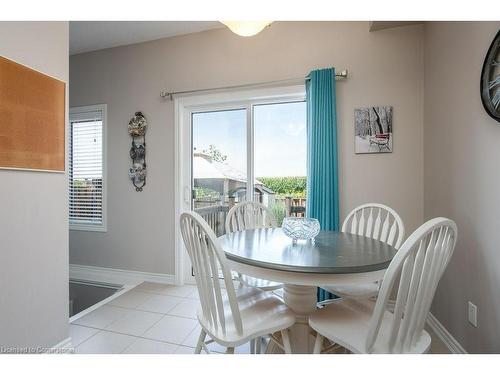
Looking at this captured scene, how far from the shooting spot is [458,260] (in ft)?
5.69

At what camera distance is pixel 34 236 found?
4.81 feet

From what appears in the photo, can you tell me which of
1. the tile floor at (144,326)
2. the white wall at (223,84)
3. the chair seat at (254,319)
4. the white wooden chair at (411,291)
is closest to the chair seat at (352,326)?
the white wooden chair at (411,291)

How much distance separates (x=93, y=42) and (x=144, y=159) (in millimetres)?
1449

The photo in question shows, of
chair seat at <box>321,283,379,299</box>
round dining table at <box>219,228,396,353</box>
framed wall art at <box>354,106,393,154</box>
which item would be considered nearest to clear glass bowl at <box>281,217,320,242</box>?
round dining table at <box>219,228,396,353</box>

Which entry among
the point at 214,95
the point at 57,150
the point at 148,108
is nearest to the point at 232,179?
the point at 214,95

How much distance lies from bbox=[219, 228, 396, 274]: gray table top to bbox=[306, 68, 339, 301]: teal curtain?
58 cm

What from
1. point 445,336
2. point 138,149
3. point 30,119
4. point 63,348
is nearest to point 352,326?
point 445,336

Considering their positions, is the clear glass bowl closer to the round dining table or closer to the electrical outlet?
the round dining table

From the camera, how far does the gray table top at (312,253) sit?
43.1 inches

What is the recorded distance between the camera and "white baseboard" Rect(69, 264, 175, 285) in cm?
290

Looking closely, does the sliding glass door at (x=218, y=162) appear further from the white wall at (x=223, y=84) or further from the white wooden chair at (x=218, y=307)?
the white wooden chair at (x=218, y=307)

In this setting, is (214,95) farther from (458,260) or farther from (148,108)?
(458,260)

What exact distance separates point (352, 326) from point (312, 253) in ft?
1.18

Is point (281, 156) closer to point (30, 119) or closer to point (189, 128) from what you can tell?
Answer: point (189, 128)
